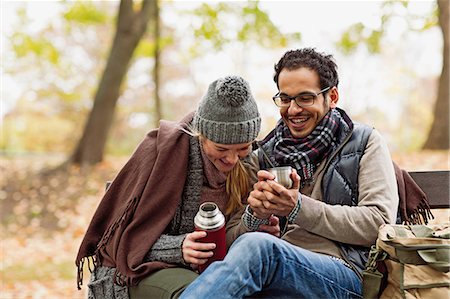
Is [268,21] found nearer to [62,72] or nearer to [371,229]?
[62,72]

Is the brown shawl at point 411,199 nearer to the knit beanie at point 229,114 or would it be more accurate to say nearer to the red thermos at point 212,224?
the knit beanie at point 229,114

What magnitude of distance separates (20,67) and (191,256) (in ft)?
39.9

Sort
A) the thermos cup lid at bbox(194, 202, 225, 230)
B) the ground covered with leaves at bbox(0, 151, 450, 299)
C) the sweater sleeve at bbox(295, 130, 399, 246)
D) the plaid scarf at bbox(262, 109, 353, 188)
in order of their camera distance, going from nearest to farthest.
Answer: the thermos cup lid at bbox(194, 202, 225, 230) < the sweater sleeve at bbox(295, 130, 399, 246) < the plaid scarf at bbox(262, 109, 353, 188) < the ground covered with leaves at bbox(0, 151, 450, 299)

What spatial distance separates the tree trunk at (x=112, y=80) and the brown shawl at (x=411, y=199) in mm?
6478

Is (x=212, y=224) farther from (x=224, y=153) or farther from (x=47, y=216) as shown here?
(x=47, y=216)

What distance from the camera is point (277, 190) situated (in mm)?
2166

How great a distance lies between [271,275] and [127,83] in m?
12.6

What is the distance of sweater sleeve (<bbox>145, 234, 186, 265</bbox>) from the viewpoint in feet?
7.64

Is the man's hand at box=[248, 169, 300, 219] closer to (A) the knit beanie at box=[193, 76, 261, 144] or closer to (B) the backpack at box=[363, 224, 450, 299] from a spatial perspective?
(A) the knit beanie at box=[193, 76, 261, 144]

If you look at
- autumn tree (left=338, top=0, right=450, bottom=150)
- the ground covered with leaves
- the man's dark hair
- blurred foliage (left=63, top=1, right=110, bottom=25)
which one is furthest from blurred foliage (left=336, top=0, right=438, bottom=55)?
the man's dark hair

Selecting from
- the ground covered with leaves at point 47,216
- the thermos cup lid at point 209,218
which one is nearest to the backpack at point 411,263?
the thermos cup lid at point 209,218

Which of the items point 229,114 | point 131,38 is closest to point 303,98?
point 229,114

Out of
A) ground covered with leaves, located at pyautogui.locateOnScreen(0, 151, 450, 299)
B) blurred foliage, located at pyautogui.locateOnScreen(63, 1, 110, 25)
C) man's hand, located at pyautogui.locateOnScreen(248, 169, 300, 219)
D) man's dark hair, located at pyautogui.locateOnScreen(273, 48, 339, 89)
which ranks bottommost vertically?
ground covered with leaves, located at pyautogui.locateOnScreen(0, 151, 450, 299)

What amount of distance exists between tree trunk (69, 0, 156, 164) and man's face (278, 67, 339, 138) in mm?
6247
